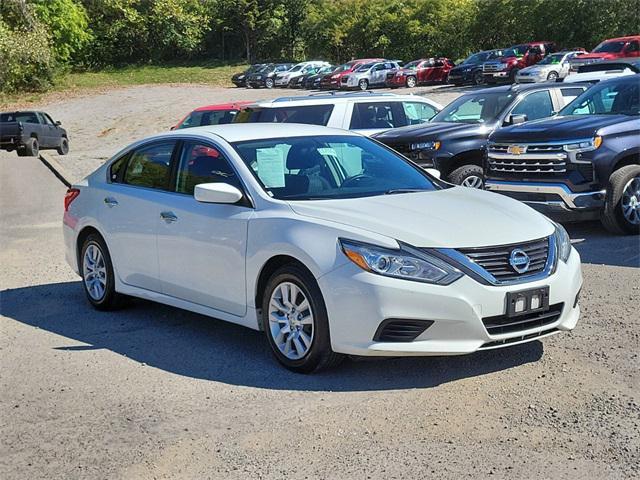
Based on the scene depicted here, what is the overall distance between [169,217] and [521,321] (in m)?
2.80

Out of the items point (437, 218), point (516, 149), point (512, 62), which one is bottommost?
point (512, 62)

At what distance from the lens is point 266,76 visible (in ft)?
175

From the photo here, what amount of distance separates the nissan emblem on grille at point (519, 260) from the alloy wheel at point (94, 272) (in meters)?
3.73

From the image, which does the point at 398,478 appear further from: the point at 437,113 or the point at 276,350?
the point at 437,113

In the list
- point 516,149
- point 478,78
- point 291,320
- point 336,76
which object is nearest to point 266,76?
point 336,76

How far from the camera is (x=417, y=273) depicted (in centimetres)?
505

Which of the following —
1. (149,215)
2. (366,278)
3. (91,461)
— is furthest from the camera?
(149,215)

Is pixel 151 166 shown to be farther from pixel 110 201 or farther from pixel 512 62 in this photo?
pixel 512 62

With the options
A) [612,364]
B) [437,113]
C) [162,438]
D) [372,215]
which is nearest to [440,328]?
[372,215]

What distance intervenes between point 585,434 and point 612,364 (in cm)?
121

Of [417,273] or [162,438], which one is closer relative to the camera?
[162,438]

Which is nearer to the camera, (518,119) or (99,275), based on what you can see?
(99,275)

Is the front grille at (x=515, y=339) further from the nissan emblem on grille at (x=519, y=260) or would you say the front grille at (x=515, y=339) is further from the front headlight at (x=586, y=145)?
the front headlight at (x=586, y=145)

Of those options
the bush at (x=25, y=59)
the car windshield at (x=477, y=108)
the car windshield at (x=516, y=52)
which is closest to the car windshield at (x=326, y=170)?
the car windshield at (x=477, y=108)
